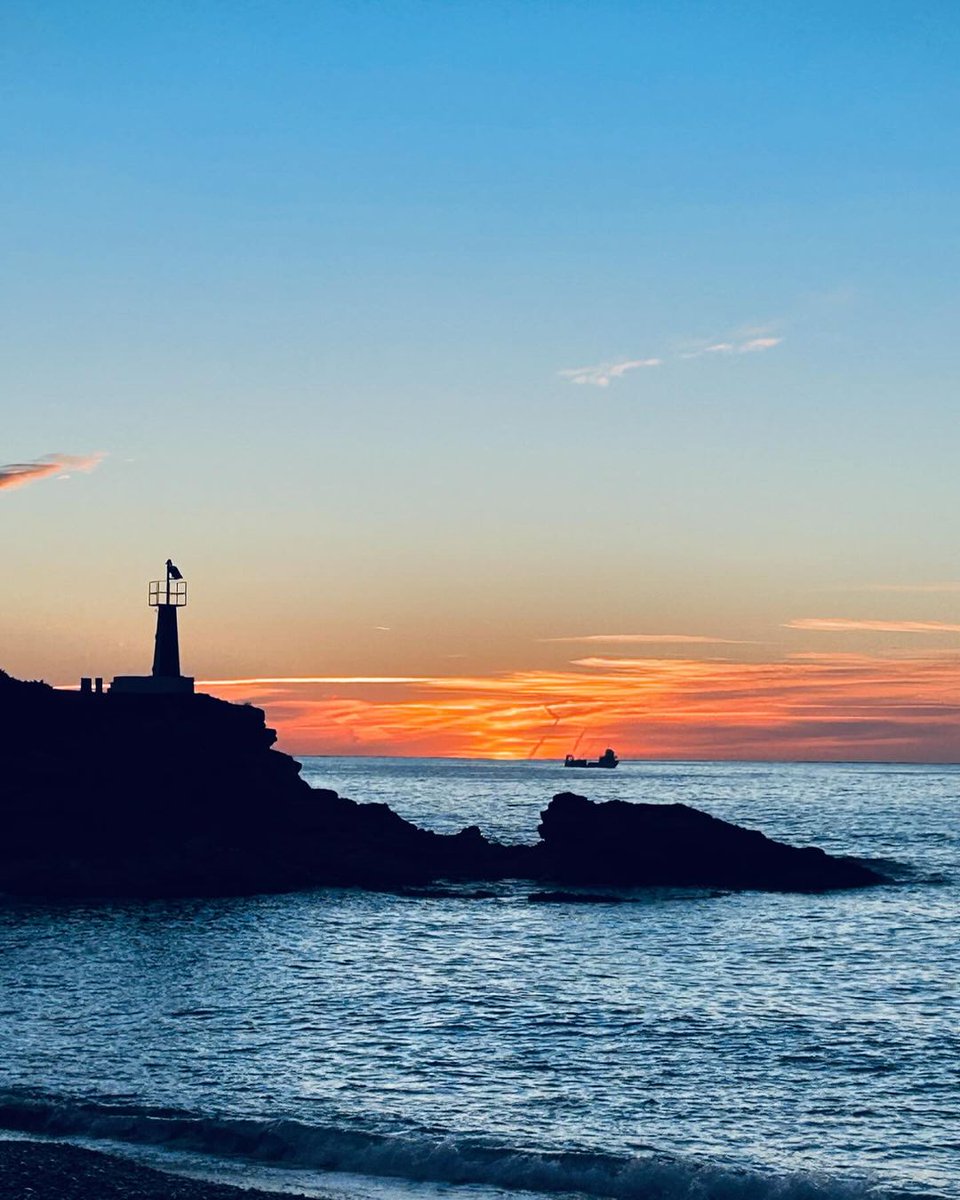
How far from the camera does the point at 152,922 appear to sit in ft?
185

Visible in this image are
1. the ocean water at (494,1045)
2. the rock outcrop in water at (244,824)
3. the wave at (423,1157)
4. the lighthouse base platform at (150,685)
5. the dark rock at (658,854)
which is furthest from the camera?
the lighthouse base platform at (150,685)

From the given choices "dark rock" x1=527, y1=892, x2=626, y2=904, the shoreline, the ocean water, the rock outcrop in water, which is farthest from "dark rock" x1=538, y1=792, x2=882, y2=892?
the shoreline

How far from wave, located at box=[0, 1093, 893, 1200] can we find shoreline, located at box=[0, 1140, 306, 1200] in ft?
7.62

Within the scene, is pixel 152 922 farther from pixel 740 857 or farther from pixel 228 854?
pixel 740 857

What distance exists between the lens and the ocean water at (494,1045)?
24797mm

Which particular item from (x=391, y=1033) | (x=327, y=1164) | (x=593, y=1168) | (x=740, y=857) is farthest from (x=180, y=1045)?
(x=740, y=857)

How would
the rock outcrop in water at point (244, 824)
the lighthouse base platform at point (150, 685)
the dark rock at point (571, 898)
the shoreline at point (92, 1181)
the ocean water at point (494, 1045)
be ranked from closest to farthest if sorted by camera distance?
the shoreline at point (92, 1181) → the ocean water at point (494, 1045) → the dark rock at point (571, 898) → the rock outcrop in water at point (244, 824) → the lighthouse base platform at point (150, 685)

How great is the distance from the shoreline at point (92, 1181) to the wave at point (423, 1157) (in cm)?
232

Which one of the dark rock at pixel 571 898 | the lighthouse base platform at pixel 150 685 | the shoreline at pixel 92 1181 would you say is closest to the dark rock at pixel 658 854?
the dark rock at pixel 571 898

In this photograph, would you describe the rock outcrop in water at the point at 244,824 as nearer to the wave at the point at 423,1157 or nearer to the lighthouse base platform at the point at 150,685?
the lighthouse base platform at the point at 150,685

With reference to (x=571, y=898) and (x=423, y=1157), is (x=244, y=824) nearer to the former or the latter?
(x=571, y=898)

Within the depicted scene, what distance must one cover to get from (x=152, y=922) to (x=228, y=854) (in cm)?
1098

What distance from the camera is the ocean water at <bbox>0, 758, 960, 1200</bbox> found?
976 inches

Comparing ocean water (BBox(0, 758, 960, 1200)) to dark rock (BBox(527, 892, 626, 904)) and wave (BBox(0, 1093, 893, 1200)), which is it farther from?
dark rock (BBox(527, 892, 626, 904))
